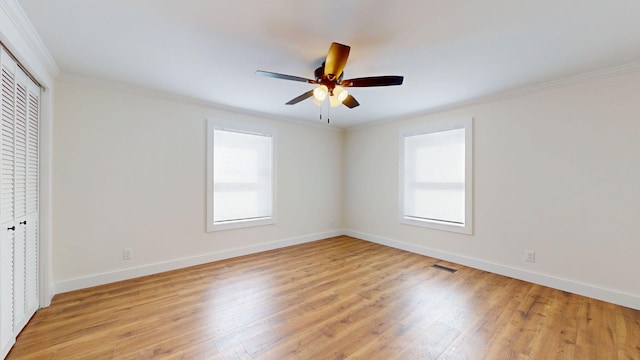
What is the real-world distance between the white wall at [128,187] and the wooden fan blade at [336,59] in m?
2.48

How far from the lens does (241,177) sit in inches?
173

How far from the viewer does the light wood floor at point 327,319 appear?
195 centimetres

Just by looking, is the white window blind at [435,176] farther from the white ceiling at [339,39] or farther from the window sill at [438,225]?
the white ceiling at [339,39]

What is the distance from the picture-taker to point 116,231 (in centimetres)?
324

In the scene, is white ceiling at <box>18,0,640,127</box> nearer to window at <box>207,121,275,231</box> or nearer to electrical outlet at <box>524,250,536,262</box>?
window at <box>207,121,275,231</box>

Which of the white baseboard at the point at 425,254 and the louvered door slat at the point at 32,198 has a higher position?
the louvered door slat at the point at 32,198

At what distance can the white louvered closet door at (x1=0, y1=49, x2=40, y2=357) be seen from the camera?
1.86m

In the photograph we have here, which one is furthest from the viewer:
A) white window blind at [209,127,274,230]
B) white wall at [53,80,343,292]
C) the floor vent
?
white window blind at [209,127,274,230]

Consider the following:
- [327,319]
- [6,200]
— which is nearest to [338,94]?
[327,319]

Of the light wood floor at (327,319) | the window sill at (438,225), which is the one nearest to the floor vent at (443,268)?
the light wood floor at (327,319)

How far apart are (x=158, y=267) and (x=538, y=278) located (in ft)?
15.6

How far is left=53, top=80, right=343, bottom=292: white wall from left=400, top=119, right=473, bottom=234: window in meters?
2.62

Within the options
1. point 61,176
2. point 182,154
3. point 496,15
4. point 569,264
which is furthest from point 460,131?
point 61,176

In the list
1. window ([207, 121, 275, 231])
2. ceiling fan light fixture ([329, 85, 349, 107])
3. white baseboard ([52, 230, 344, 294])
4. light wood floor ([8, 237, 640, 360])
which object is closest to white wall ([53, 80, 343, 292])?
white baseboard ([52, 230, 344, 294])
